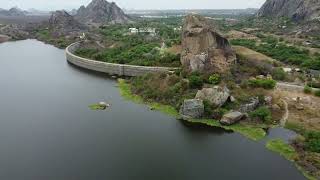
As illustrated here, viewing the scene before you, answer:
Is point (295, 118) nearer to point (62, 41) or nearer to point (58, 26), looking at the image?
point (62, 41)

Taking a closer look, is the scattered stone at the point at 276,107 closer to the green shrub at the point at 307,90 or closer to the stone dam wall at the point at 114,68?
the green shrub at the point at 307,90

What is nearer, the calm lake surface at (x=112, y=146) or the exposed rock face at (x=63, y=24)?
→ the calm lake surface at (x=112, y=146)

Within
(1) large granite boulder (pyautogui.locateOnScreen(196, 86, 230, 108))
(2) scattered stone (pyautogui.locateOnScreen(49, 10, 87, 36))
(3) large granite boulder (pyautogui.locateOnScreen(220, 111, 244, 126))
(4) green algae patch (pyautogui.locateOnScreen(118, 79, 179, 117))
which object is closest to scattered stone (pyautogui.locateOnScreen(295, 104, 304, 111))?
(3) large granite boulder (pyautogui.locateOnScreen(220, 111, 244, 126))

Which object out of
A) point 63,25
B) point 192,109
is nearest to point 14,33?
point 63,25

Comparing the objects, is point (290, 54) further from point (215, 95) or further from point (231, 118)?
point (231, 118)

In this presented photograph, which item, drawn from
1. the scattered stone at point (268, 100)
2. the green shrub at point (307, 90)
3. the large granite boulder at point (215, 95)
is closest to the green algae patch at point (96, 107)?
the large granite boulder at point (215, 95)

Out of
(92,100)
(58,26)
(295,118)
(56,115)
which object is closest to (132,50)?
(92,100)

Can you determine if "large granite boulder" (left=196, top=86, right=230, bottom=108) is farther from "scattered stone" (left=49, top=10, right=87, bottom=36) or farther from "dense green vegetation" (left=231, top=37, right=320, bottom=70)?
"scattered stone" (left=49, top=10, right=87, bottom=36)
